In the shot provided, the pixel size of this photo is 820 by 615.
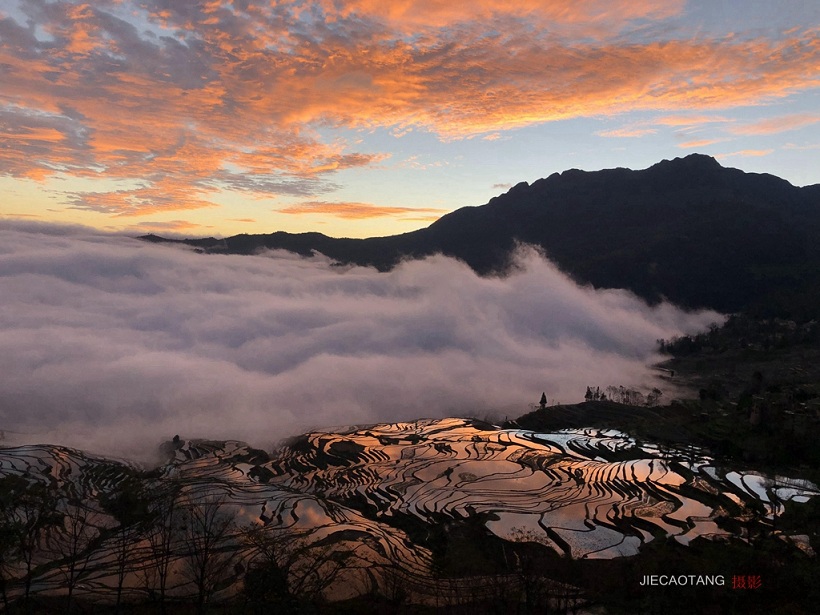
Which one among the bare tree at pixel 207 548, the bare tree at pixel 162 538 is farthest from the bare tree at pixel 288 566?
the bare tree at pixel 162 538

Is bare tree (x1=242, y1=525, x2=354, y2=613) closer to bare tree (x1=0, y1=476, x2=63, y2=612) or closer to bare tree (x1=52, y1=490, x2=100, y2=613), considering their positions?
bare tree (x1=52, y1=490, x2=100, y2=613)

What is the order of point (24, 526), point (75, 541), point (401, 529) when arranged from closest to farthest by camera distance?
point (75, 541) → point (24, 526) → point (401, 529)

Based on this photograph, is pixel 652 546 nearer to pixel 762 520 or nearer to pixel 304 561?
pixel 762 520

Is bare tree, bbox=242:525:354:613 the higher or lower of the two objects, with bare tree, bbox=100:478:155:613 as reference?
higher

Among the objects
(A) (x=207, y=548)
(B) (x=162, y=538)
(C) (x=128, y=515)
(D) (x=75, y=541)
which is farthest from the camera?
(C) (x=128, y=515)

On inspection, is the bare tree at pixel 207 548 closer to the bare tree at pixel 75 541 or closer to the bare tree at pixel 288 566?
the bare tree at pixel 288 566

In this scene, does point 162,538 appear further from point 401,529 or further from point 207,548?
point 401,529

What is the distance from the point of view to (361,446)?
18275 cm

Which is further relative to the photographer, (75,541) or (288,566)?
(288,566)

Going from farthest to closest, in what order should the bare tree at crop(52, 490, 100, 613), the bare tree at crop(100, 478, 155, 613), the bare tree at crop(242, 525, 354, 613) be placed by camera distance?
the bare tree at crop(100, 478, 155, 613) < the bare tree at crop(52, 490, 100, 613) < the bare tree at crop(242, 525, 354, 613)

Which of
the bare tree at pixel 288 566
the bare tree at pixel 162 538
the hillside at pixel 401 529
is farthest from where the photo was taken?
the bare tree at pixel 162 538

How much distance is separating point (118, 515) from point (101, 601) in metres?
39.1

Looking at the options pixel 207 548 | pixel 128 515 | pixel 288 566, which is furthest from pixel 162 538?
pixel 288 566

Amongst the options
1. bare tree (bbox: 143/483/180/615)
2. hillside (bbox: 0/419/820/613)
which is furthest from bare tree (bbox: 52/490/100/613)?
bare tree (bbox: 143/483/180/615)
